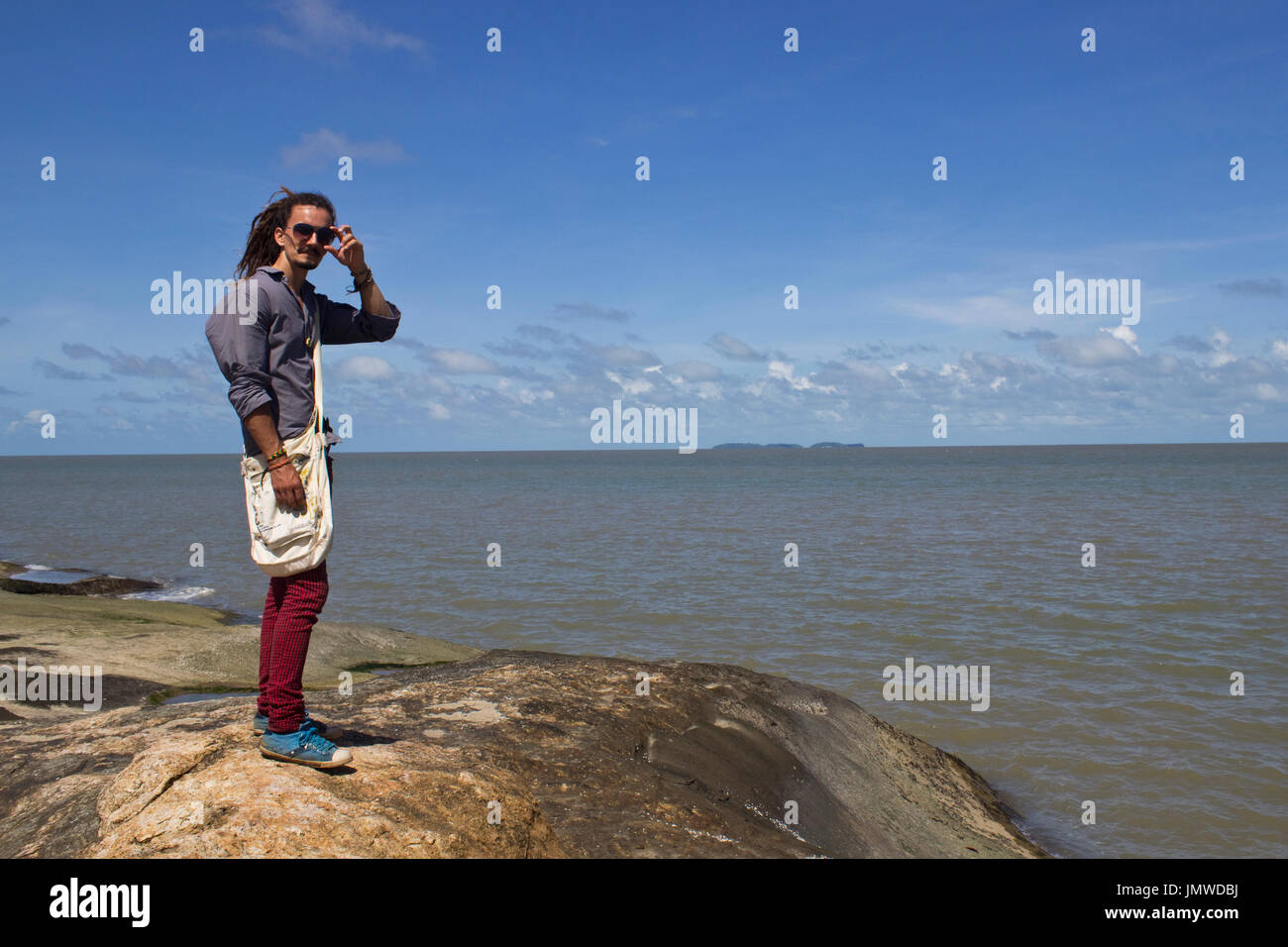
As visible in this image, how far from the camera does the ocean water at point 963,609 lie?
328 inches

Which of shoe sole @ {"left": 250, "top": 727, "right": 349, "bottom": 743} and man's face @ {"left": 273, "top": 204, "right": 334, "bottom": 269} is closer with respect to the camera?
man's face @ {"left": 273, "top": 204, "right": 334, "bottom": 269}

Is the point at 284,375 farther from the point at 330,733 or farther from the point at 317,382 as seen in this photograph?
the point at 330,733

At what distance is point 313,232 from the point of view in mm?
3959

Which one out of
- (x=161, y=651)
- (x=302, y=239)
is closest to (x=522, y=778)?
(x=302, y=239)

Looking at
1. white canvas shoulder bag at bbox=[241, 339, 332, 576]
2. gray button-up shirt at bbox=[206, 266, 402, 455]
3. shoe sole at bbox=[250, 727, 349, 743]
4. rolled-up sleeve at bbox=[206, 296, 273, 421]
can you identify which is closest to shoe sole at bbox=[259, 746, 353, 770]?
shoe sole at bbox=[250, 727, 349, 743]

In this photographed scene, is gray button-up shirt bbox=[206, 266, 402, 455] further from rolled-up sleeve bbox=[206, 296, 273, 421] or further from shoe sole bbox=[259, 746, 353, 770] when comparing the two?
shoe sole bbox=[259, 746, 353, 770]

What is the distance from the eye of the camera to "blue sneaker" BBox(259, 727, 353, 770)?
11.9 feet

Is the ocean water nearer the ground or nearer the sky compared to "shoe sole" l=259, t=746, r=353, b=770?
nearer the ground

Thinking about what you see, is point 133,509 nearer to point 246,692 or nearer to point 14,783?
point 246,692

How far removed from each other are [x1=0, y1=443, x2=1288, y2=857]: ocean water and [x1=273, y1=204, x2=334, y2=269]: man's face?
684 centimetres

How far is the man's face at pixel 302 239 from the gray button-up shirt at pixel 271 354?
10 centimetres

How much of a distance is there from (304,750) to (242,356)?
1.63 metres

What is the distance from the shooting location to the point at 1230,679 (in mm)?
10938

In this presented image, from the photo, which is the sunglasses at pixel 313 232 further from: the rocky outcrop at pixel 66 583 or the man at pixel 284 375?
the rocky outcrop at pixel 66 583
